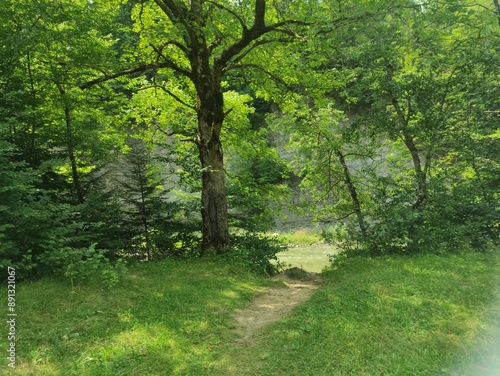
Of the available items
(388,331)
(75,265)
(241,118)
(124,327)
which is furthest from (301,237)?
(124,327)

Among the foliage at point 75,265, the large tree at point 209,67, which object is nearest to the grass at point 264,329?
the foliage at point 75,265

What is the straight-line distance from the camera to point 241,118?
12742 millimetres

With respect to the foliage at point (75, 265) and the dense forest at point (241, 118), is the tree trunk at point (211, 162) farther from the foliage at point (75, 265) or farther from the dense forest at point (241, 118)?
the foliage at point (75, 265)

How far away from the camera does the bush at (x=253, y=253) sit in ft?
29.1

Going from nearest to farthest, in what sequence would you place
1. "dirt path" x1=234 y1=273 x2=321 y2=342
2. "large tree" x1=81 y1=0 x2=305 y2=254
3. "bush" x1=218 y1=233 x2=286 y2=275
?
1. "dirt path" x1=234 y1=273 x2=321 y2=342
2. "large tree" x1=81 y1=0 x2=305 y2=254
3. "bush" x1=218 y1=233 x2=286 y2=275

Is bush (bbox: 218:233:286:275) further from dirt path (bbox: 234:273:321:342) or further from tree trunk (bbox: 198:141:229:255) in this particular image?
dirt path (bbox: 234:273:321:342)

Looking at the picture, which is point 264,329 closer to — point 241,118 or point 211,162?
point 211,162

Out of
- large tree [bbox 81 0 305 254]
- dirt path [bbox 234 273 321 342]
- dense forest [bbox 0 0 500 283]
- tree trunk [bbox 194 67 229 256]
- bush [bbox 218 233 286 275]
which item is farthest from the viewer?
tree trunk [bbox 194 67 229 256]

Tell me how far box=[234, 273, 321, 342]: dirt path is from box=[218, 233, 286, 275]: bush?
35.2 inches

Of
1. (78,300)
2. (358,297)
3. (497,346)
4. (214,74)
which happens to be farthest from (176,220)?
(497,346)

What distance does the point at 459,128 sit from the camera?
32.3 ft

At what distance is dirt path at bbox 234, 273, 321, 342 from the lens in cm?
528

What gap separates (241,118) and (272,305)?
26.2 ft

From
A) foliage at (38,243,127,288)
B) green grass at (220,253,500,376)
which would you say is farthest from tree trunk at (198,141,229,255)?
green grass at (220,253,500,376)
